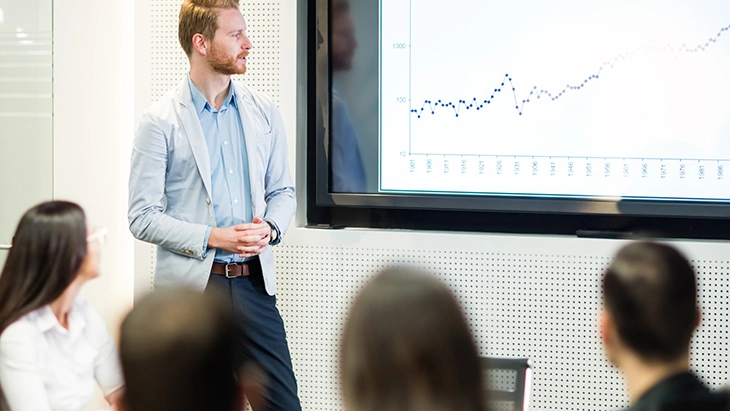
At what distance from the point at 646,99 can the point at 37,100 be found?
8.55 ft

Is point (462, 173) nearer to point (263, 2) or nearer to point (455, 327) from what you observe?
point (263, 2)

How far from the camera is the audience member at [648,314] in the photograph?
5.57 ft

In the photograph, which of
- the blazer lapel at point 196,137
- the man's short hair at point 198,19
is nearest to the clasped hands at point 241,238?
the blazer lapel at point 196,137

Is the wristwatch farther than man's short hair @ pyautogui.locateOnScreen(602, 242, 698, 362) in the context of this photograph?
Yes

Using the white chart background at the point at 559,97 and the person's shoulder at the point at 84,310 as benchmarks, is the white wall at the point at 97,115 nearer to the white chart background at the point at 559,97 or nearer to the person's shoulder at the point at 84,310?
the white chart background at the point at 559,97

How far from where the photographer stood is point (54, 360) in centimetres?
192

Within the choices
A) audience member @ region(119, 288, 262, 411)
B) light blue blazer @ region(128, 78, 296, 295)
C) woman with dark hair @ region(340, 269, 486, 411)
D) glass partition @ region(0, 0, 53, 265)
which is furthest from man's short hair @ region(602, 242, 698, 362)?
glass partition @ region(0, 0, 53, 265)

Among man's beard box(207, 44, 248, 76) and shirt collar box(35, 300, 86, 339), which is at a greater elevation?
man's beard box(207, 44, 248, 76)

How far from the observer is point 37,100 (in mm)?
3730

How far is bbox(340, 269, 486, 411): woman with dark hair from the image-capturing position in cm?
110

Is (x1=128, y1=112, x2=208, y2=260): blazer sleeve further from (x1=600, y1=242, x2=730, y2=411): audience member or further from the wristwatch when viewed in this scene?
(x1=600, y1=242, x2=730, y2=411): audience member

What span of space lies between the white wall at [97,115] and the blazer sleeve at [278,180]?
94 centimetres

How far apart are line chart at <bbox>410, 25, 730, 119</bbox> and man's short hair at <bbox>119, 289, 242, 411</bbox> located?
252 centimetres

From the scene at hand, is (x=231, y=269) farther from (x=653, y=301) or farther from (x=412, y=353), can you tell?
(x=412, y=353)
